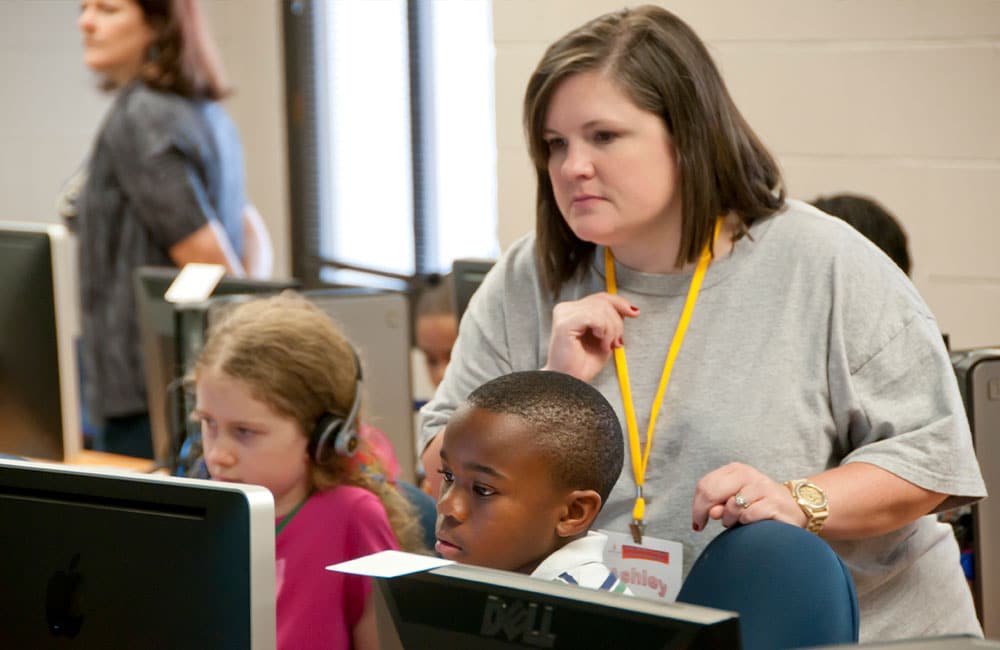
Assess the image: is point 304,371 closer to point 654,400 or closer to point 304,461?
point 304,461

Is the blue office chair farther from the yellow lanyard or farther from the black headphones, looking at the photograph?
the black headphones

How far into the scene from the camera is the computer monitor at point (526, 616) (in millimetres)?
779

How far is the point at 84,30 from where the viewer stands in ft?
11.5

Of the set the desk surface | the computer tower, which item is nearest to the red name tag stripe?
the computer tower

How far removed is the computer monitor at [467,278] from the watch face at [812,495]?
116 centimetres

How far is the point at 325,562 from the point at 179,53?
81.8 inches

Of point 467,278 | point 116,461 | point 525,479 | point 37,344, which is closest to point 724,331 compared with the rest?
point 525,479

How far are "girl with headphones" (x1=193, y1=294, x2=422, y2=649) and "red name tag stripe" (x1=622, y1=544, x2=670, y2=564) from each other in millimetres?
371

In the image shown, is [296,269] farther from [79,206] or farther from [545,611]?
[545,611]

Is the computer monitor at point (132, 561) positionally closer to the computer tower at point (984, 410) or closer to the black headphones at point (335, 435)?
the black headphones at point (335, 435)

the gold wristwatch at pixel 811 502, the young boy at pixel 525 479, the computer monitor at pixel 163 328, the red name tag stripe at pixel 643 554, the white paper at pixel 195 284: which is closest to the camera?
the young boy at pixel 525 479

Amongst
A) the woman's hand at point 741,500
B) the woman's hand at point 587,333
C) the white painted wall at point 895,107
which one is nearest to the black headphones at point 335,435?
the woman's hand at point 587,333

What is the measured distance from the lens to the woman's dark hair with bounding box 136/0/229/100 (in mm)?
3436

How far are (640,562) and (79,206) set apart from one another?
240 centimetres
